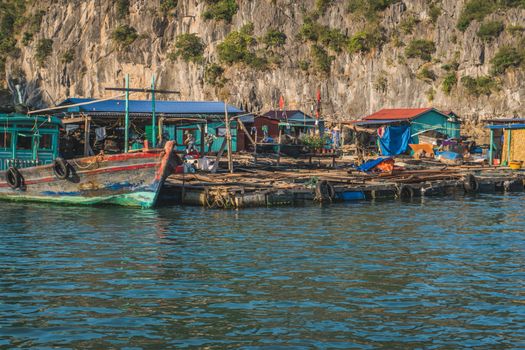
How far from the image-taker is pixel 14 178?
27828 mm

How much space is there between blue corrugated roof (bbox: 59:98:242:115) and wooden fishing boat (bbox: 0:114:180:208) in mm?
10195

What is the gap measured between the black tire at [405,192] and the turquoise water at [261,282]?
6576 millimetres

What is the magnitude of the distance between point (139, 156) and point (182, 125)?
18.9 meters

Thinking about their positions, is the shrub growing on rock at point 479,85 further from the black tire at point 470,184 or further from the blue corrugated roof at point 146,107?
the black tire at point 470,184

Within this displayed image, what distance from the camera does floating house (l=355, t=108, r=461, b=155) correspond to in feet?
162

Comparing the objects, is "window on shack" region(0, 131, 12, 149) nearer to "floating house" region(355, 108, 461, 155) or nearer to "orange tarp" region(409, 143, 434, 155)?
"floating house" region(355, 108, 461, 155)

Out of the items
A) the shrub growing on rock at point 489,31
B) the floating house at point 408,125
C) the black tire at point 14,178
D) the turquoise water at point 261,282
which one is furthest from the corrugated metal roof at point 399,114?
the black tire at point 14,178

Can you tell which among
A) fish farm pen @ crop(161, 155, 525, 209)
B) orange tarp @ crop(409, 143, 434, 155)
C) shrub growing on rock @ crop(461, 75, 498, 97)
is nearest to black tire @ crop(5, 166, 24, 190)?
fish farm pen @ crop(161, 155, 525, 209)

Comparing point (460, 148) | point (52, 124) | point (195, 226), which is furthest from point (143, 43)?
point (195, 226)

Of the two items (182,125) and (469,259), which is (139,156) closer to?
(469,259)

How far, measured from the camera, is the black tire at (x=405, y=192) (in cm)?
3022

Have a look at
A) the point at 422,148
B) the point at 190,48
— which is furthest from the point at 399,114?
the point at 190,48

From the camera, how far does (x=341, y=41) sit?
247ft

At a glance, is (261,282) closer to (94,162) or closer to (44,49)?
(94,162)
